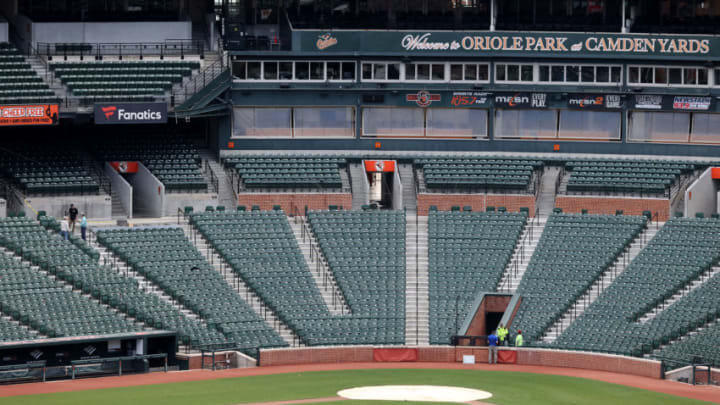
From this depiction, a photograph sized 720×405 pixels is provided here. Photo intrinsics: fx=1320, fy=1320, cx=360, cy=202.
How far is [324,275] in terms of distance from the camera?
55.5 meters

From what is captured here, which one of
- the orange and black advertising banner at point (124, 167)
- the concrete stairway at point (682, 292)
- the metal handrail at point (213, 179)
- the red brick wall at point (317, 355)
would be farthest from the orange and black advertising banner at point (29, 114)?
the concrete stairway at point (682, 292)

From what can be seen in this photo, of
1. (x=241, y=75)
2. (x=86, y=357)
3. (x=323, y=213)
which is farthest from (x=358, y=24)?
(x=86, y=357)

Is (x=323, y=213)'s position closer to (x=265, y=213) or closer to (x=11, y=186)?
(x=265, y=213)

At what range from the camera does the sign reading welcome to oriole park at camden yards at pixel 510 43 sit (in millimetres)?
62656

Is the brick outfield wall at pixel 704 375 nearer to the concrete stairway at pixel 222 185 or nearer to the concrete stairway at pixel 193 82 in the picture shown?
the concrete stairway at pixel 222 185

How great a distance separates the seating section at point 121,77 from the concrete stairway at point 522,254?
704 inches

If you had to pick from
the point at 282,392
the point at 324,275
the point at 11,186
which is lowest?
the point at 282,392

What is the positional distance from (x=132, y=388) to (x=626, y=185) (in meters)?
27.6

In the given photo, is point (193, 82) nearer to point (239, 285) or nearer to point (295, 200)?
point (295, 200)

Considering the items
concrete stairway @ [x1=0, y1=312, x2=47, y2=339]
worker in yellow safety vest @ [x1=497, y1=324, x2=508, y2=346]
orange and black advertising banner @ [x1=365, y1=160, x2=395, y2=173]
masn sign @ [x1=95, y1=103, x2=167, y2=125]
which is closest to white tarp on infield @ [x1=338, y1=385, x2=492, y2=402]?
worker in yellow safety vest @ [x1=497, y1=324, x2=508, y2=346]

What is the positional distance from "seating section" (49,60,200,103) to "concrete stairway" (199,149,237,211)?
13.4 feet

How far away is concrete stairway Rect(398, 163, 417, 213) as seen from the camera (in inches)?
2459

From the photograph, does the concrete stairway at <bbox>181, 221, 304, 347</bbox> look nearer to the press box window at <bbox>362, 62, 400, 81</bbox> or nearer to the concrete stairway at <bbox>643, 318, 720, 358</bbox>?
the press box window at <bbox>362, 62, 400, 81</bbox>

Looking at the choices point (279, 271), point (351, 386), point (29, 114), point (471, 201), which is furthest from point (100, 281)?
point (471, 201)
